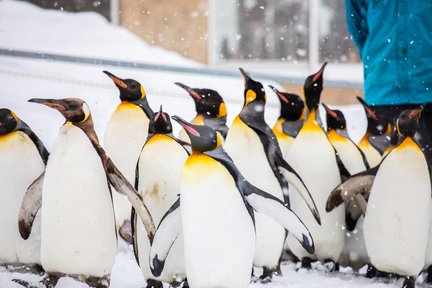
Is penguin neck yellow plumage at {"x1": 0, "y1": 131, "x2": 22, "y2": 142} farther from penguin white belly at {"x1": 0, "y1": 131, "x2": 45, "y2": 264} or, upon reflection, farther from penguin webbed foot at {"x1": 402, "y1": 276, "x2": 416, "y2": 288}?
penguin webbed foot at {"x1": 402, "y1": 276, "x2": 416, "y2": 288}

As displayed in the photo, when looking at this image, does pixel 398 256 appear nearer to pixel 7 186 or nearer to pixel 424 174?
pixel 424 174

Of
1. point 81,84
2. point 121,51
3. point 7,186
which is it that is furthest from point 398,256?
point 121,51

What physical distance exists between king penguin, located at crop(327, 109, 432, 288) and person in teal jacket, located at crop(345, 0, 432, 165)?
0.35 feet

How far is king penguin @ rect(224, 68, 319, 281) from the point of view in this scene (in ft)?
4.94

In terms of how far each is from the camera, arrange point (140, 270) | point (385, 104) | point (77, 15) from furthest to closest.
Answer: point (77, 15) → point (385, 104) → point (140, 270)

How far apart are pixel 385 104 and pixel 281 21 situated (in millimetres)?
3278

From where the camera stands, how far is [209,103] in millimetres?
1536

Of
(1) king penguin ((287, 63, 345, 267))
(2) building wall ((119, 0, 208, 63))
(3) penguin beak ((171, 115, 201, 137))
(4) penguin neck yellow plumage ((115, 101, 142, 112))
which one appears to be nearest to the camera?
(3) penguin beak ((171, 115, 201, 137))

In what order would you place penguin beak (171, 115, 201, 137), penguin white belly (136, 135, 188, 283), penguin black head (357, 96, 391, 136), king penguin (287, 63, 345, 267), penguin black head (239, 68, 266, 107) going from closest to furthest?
penguin beak (171, 115, 201, 137), penguin white belly (136, 135, 188, 283), penguin black head (239, 68, 266, 107), king penguin (287, 63, 345, 267), penguin black head (357, 96, 391, 136)

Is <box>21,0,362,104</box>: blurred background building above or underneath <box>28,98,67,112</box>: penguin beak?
above

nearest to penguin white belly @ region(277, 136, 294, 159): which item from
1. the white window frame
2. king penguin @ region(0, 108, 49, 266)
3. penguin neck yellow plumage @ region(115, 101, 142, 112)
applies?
penguin neck yellow plumage @ region(115, 101, 142, 112)

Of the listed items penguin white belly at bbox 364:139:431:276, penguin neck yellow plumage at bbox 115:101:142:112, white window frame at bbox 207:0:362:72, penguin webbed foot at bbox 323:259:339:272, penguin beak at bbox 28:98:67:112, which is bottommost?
penguin webbed foot at bbox 323:259:339:272

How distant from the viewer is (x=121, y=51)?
3840 mm

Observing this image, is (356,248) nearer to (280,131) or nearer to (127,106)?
(280,131)
